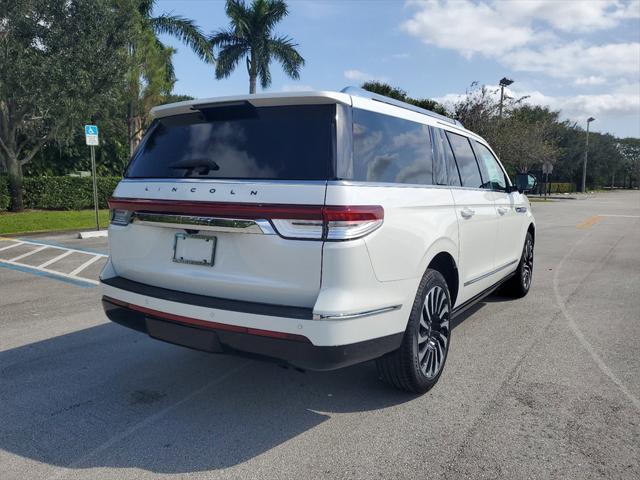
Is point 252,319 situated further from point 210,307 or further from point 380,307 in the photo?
point 380,307

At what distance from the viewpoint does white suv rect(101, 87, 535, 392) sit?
2.77 m

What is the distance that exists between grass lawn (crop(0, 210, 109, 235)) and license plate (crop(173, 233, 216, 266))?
11.8 meters

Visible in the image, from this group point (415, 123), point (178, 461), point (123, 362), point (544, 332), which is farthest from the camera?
point (544, 332)

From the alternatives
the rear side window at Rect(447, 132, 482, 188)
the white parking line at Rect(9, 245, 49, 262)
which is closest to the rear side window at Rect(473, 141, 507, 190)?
the rear side window at Rect(447, 132, 482, 188)

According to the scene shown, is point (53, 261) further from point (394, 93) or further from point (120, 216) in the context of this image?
point (394, 93)

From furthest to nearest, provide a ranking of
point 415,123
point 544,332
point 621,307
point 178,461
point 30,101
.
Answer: point 30,101 → point 621,307 → point 544,332 → point 415,123 → point 178,461

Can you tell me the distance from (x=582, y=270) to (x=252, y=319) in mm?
7626

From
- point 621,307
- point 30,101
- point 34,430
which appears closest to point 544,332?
point 621,307

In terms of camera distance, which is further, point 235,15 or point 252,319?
point 235,15

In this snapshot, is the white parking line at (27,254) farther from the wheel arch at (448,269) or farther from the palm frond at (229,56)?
the palm frond at (229,56)

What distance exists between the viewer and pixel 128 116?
2758 centimetres

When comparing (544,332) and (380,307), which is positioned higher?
(380,307)

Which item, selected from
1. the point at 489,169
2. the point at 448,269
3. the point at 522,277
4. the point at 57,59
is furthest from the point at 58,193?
the point at 448,269

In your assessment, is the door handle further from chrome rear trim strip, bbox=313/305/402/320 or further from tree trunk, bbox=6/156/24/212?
tree trunk, bbox=6/156/24/212
